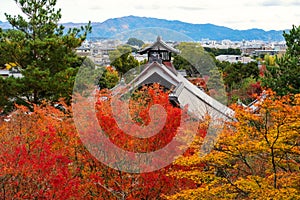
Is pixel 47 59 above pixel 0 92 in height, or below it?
above

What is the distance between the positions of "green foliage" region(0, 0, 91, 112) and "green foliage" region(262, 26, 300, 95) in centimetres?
962

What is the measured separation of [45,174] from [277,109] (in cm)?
522

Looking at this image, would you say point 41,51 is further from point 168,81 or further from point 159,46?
point 159,46

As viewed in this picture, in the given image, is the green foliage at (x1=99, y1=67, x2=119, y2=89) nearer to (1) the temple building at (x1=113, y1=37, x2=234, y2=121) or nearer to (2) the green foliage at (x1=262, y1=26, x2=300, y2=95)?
(1) the temple building at (x1=113, y1=37, x2=234, y2=121)

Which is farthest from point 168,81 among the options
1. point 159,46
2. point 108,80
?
point 108,80

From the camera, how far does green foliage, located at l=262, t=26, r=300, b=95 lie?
19016 millimetres

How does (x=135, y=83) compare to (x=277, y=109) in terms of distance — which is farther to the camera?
(x=135, y=83)

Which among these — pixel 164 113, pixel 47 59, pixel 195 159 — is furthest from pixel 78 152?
pixel 47 59

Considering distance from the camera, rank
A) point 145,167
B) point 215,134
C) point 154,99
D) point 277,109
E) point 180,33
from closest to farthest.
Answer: point 277,109
point 145,167
point 215,134
point 154,99
point 180,33

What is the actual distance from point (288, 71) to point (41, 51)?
38.2 ft

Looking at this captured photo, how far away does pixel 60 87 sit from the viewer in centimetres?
1792

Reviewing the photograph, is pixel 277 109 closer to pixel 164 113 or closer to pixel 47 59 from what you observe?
pixel 164 113

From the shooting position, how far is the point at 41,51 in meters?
18.1

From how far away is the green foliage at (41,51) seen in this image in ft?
58.1
